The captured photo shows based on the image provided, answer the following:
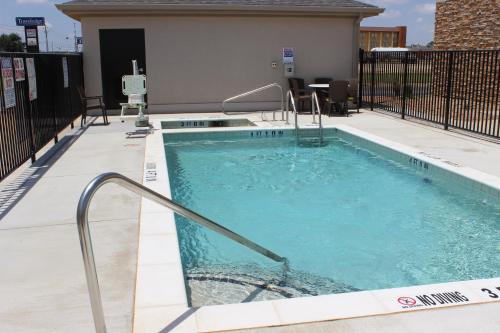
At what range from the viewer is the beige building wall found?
14578mm

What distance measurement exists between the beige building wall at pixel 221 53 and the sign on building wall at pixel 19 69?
7.08m

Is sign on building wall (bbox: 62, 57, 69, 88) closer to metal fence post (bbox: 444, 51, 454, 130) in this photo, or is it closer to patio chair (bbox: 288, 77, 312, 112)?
A: patio chair (bbox: 288, 77, 312, 112)

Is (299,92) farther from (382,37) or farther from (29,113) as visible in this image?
(382,37)

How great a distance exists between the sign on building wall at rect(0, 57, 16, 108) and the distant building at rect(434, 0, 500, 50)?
16.9 metres

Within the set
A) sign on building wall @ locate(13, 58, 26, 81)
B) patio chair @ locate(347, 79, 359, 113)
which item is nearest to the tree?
patio chair @ locate(347, 79, 359, 113)

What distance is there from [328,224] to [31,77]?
541 centimetres

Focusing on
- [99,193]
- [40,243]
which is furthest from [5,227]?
[99,193]

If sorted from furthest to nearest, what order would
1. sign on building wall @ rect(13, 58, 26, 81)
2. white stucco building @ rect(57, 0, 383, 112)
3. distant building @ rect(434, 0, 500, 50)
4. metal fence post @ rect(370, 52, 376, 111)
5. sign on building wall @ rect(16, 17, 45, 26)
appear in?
distant building @ rect(434, 0, 500, 50) < sign on building wall @ rect(16, 17, 45, 26) < metal fence post @ rect(370, 52, 376, 111) < white stucco building @ rect(57, 0, 383, 112) < sign on building wall @ rect(13, 58, 26, 81)

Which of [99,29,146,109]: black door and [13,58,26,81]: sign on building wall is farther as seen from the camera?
[99,29,146,109]: black door

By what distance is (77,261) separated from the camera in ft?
13.9

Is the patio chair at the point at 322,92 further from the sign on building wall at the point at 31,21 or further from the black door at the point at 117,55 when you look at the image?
the sign on building wall at the point at 31,21

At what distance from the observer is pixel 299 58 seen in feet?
51.0

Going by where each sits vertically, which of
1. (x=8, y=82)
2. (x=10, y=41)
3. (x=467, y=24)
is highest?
(x=10, y=41)

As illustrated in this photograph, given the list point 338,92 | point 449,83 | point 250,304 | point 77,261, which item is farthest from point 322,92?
point 250,304
